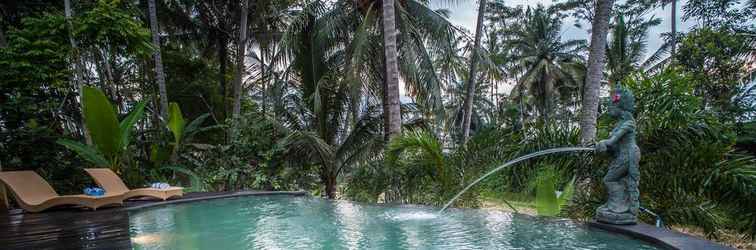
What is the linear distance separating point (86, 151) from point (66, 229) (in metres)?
3.31

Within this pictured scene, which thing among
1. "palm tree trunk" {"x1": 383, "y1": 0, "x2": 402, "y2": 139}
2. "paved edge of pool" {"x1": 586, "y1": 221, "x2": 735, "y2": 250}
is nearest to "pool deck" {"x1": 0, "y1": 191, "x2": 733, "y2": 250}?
"paved edge of pool" {"x1": 586, "y1": 221, "x2": 735, "y2": 250}

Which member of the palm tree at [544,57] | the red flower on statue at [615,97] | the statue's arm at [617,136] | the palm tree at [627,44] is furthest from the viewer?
the palm tree at [544,57]

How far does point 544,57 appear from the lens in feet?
82.1

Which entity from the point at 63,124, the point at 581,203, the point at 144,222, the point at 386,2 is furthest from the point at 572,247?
the point at 63,124

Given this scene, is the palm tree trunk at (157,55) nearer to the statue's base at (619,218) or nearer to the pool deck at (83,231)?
the pool deck at (83,231)

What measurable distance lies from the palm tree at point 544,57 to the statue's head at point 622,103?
71.8ft

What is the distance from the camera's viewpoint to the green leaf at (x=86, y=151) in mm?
6998

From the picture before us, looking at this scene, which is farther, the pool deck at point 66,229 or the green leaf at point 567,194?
the green leaf at point 567,194

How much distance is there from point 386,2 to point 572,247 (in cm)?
594

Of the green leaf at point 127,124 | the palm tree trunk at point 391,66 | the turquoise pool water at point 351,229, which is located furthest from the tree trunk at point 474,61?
the green leaf at point 127,124

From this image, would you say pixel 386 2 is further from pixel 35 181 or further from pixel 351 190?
pixel 35 181

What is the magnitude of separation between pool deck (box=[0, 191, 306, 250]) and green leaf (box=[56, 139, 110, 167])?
148 cm

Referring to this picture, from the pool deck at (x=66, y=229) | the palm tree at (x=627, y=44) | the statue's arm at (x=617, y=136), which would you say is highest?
the palm tree at (x=627, y=44)

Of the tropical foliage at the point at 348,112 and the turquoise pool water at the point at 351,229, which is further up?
the tropical foliage at the point at 348,112
